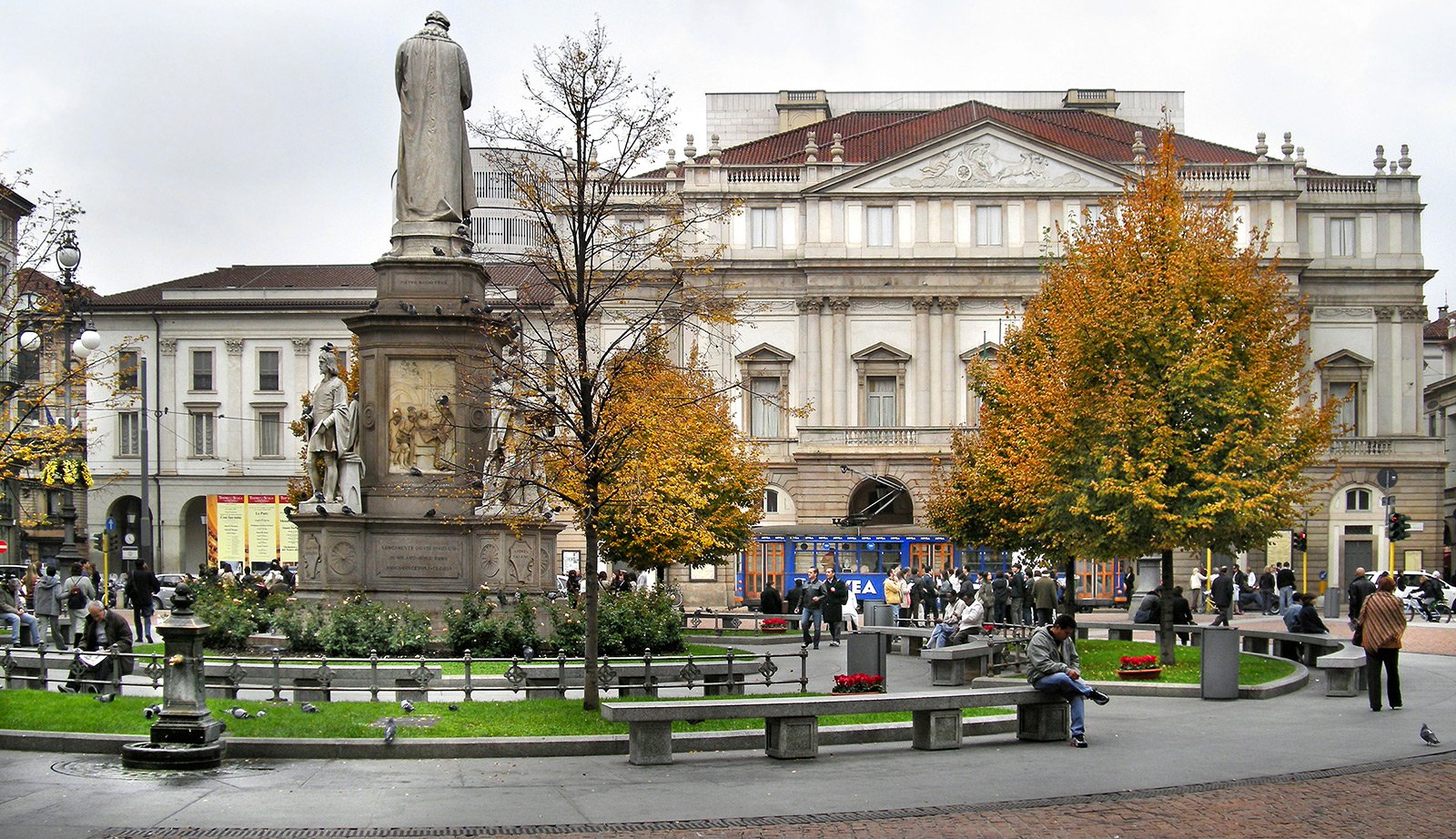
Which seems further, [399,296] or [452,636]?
[399,296]

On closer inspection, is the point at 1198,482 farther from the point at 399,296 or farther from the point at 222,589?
the point at 222,589

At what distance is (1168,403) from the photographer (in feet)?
92.5

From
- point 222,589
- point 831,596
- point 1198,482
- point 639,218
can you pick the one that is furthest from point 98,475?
point 1198,482

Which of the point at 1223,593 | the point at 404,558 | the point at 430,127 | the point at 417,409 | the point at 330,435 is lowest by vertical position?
the point at 1223,593

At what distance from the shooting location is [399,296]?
24203 millimetres

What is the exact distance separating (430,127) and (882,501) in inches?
1723

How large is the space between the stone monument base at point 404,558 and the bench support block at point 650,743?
8.34 m

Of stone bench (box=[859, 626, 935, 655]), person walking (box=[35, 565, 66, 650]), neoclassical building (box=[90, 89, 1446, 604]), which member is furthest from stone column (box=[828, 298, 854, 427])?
person walking (box=[35, 565, 66, 650])

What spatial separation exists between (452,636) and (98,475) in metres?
61.7

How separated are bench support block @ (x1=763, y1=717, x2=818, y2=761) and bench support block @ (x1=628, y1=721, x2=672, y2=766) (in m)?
1.06

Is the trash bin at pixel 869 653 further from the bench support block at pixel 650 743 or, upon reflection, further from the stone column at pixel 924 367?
the stone column at pixel 924 367

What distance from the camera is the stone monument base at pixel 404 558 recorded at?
77.6 ft

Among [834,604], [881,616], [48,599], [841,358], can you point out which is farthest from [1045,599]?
[841,358]

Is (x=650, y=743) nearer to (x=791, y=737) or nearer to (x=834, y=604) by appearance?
(x=791, y=737)
